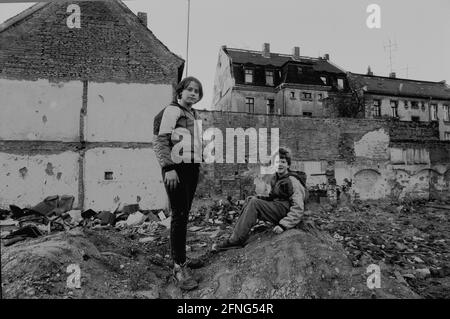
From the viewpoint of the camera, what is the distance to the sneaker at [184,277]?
2.90 metres

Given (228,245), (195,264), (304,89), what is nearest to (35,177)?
(195,264)

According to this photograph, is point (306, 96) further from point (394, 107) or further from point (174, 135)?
point (394, 107)

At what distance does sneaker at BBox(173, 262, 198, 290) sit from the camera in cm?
290

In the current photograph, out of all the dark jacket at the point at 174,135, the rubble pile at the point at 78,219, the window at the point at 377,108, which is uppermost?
the window at the point at 377,108

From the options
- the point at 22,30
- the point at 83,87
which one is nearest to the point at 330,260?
the point at 83,87

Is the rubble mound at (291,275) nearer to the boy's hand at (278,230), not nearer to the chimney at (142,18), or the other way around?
the boy's hand at (278,230)

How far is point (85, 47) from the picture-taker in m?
6.59

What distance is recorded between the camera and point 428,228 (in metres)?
6.80

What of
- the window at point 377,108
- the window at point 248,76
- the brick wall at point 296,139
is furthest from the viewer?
the window at point 377,108

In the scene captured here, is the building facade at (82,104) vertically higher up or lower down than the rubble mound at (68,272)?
higher up

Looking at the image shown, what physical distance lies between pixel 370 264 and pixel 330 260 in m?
0.44

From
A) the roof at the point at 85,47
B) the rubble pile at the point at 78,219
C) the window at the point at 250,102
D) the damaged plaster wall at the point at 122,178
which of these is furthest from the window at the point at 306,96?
the rubble pile at the point at 78,219

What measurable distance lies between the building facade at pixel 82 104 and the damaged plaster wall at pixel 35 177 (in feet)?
0.06
